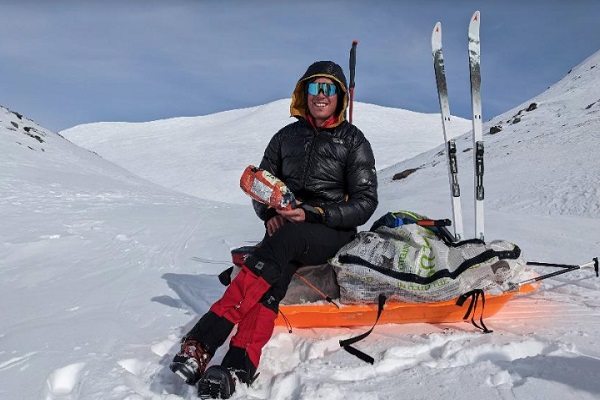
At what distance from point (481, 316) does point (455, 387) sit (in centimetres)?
90

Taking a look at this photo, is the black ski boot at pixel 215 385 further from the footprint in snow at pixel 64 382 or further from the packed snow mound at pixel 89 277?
the footprint in snow at pixel 64 382

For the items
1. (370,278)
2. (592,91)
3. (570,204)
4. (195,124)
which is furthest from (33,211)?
(195,124)

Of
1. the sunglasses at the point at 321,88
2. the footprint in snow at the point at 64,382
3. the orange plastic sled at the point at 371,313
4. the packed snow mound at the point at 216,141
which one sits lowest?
the footprint in snow at the point at 64,382

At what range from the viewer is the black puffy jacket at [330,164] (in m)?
3.42

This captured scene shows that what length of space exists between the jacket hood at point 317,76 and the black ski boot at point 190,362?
1.80 m

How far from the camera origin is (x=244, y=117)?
46438 millimetres

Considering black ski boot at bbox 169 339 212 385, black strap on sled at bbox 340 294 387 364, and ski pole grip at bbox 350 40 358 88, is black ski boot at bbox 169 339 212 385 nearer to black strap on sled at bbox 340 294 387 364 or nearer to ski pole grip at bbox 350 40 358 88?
black strap on sled at bbox 340 294 387 364

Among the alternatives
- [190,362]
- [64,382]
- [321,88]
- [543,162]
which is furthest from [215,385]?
[543,162]

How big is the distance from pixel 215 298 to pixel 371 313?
5.08 feet

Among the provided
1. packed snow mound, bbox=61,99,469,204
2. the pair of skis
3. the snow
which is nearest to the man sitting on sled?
the snow

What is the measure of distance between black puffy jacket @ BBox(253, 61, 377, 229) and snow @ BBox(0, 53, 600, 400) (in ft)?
2.83

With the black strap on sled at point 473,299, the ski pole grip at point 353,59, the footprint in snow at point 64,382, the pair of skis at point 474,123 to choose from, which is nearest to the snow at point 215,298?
the footprint in snow at point 64,382

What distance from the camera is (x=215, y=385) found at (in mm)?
2387

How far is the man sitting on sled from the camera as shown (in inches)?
103
